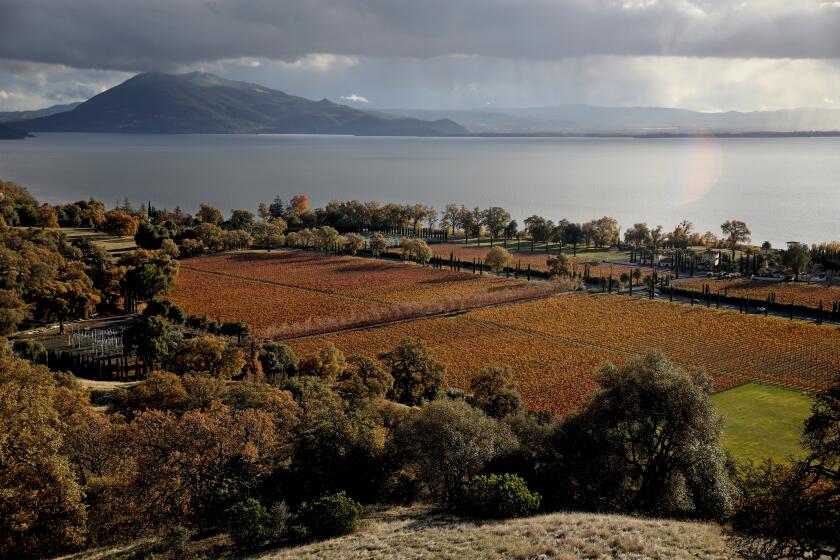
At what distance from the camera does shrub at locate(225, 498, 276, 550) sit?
1866 centimetres

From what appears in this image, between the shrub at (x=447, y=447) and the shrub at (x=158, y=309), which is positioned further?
the shrub at (x=158, y=309)

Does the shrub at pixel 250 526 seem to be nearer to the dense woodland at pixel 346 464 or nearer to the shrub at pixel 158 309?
the dense woodland at pixel 346 464

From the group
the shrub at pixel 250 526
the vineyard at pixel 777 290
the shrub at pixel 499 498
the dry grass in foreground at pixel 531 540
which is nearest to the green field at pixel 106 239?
the vineyard at pixel 777 290

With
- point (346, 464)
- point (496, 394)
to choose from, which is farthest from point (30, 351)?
point (496, 394)

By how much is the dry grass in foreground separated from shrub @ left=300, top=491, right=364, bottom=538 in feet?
1.51

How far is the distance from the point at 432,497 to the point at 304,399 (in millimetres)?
9143

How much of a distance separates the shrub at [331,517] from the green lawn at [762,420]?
1794 centimetres

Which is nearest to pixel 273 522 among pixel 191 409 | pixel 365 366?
pixel 191 409

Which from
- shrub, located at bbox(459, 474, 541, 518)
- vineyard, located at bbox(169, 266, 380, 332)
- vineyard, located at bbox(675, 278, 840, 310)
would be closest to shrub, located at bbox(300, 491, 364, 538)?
shrub, located at bbox(459, 474, 541, 518)

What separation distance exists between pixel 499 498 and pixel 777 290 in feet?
212

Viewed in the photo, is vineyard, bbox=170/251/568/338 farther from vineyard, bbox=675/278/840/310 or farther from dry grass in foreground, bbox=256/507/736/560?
dry grass in foreground, bbox=256/507/736/560

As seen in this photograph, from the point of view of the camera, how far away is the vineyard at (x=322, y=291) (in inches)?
2379

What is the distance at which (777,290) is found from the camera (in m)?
74.1

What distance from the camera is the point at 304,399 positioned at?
30859 mm
